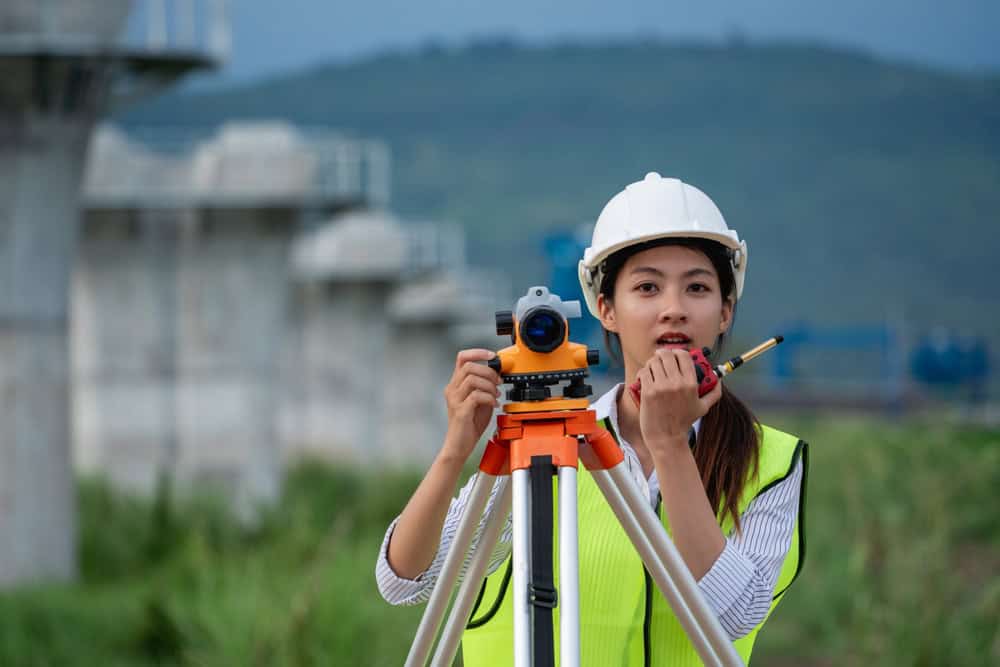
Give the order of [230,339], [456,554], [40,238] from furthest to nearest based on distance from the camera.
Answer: [230,339] < [40,238] < [456,554]

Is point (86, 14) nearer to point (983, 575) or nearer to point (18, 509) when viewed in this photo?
point (18, 509)

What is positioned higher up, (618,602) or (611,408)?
(611,408)

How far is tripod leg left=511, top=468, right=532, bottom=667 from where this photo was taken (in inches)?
106

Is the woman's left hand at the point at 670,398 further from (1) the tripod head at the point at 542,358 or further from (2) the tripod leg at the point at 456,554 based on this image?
(2) the tripod leg at the point at 456,554

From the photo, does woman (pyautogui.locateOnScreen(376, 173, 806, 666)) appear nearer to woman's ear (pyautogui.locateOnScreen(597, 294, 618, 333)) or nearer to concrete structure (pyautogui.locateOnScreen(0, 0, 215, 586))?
woman's ear (pyautogui.locateOnScreen(597, 294, 618, 333))

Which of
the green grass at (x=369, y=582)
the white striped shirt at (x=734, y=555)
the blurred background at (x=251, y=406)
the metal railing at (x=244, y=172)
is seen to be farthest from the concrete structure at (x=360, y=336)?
the white striped shirt at (x=734, y=555)

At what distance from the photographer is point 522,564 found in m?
2.78

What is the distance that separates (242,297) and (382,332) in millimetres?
19146

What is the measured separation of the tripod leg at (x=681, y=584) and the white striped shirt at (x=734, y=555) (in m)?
0.06

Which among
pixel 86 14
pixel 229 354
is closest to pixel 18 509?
pixel 86 14

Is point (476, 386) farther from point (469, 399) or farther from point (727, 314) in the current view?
point (727, 314)

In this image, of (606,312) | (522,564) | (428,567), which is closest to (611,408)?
(606,312)

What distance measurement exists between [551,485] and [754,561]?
0.48 metres

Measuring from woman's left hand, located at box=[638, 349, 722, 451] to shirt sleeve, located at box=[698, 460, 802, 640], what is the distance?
0.24m
